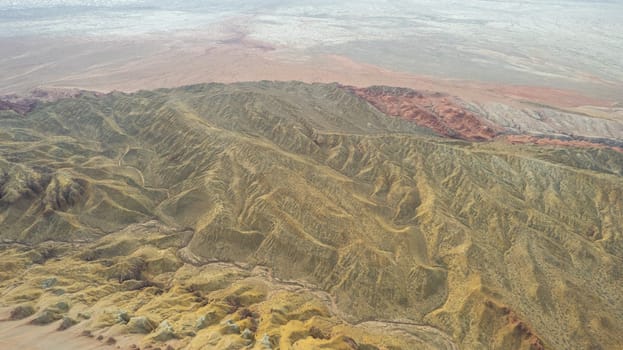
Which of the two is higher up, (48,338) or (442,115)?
(442,115)

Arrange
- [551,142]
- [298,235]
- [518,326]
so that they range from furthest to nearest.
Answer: [551,142] → [298,235] → [518,326]

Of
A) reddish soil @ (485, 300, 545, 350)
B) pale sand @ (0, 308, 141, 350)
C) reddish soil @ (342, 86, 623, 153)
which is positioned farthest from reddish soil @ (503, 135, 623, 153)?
pale sand @ (0, 308, 141, 350)

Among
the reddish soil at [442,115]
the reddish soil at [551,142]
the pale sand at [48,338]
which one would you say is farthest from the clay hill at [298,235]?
the reddish soil at [442,115]

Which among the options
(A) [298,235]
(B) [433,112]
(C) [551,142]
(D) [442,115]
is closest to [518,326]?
(A) [298,235]

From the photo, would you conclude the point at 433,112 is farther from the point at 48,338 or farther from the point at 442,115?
the point at 48,338

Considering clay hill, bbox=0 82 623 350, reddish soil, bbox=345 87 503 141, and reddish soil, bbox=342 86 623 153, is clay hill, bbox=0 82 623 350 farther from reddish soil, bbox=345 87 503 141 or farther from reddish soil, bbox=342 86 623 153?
reddish soil, bbox=345 87 503 141

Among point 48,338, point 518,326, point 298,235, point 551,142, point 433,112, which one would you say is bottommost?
point 518,326
